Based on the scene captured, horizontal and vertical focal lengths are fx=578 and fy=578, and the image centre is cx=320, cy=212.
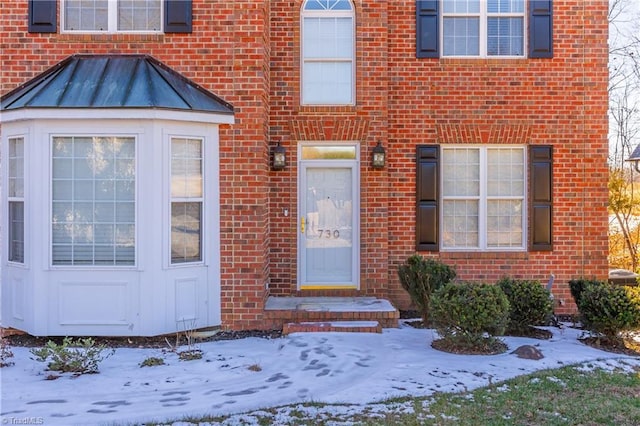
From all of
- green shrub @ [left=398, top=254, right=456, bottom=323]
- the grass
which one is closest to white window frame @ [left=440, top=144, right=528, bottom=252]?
green shrub @ [left=398, top=254, right=456, bottom=323]

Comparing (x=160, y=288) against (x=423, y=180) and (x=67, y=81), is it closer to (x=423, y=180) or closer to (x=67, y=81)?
(x=67, y=81)

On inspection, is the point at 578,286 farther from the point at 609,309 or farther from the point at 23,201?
the point at 23,201

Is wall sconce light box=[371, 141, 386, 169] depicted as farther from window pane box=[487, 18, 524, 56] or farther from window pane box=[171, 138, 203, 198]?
window pane box=[171, 138, 203, 198]

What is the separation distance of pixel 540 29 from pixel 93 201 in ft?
23.4

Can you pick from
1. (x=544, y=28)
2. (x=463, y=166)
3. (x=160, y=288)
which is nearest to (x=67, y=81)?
(x=160, y=288)

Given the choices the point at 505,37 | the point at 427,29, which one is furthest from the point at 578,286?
the point at 427,29

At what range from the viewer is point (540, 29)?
9117 mm

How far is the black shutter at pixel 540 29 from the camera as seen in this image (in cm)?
912

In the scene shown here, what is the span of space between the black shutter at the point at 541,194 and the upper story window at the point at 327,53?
3.17 metres

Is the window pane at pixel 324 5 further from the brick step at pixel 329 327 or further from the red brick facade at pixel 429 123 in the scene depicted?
the brick step at pixel 329 327

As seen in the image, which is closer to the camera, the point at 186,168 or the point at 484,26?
the point at 186,168

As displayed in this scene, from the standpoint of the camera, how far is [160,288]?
287 inches

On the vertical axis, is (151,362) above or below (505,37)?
below

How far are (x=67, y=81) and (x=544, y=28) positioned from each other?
7101 mm
